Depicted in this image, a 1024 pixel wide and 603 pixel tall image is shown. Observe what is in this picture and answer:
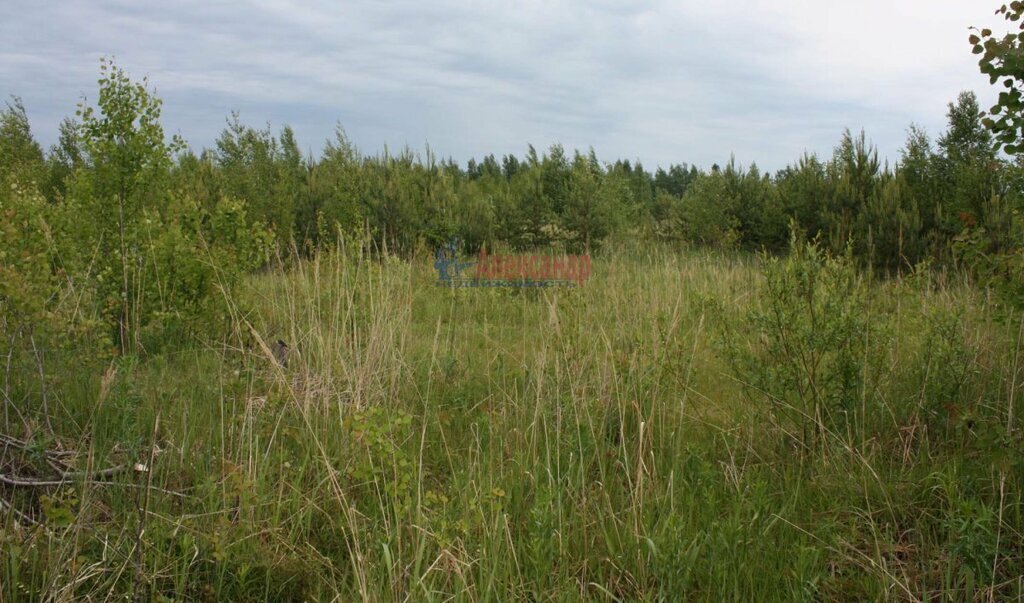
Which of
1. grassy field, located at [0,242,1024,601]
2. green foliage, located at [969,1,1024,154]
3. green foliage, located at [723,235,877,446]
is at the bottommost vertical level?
grassy field, located at [0,242,1024,601]

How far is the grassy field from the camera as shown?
226 centimetres

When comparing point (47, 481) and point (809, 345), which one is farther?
point (809, 345)

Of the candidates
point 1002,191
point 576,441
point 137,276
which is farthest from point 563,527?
point 1002,191

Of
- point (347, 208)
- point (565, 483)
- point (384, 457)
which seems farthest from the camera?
point (347, 208)

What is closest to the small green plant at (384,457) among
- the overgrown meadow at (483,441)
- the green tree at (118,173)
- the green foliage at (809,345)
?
the overgrown meadow at (483,441)

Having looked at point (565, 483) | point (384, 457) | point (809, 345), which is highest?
point (809, 345)

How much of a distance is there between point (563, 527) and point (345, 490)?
2.72 feet

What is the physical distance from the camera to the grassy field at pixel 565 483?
2256 mm

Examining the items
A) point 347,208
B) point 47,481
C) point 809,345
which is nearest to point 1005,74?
point 809,345

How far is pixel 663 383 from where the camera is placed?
370cm

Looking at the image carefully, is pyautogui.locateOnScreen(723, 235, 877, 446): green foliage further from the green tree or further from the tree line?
the green tree

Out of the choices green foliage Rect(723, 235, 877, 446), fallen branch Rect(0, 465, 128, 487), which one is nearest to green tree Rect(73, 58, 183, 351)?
fallen branch Rect(0, 465, 128, 487)

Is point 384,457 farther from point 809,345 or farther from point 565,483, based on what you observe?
point 809,345

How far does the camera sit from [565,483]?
2834mm
